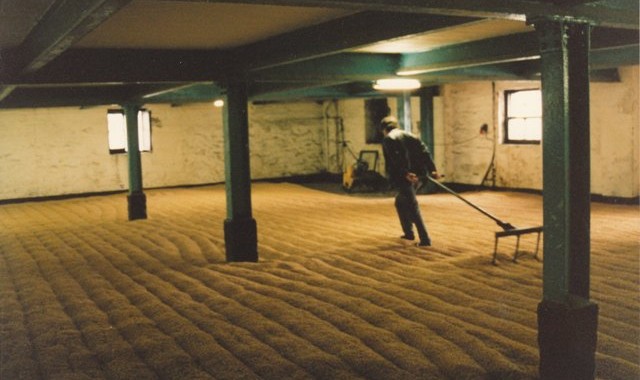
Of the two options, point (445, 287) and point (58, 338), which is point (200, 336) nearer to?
point (58, 338)

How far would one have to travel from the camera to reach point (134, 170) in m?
12.9

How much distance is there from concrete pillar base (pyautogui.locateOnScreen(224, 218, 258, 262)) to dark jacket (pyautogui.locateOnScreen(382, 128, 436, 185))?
1920 millimetres

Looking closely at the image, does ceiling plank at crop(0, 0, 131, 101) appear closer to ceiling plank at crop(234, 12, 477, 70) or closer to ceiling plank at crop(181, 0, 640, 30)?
ceiling plank at crop(181, 0, 640, 30)

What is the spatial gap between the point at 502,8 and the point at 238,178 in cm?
494

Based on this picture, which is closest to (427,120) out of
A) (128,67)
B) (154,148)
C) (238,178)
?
(154,148)

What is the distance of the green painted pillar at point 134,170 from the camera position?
12391 millimetres

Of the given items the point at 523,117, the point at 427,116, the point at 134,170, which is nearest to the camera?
the point at 134,170

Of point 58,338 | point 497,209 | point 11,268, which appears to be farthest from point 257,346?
point 497,209

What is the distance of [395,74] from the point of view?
8.38 m

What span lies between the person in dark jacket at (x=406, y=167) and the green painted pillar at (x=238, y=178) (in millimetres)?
1797

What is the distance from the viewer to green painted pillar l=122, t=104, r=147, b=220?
1239 centimetres

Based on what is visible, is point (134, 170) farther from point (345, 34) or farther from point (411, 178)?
point (345, 34)

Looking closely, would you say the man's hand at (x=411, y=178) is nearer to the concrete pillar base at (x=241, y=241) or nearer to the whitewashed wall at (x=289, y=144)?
the concrete pillar base at (x=241, y=241)

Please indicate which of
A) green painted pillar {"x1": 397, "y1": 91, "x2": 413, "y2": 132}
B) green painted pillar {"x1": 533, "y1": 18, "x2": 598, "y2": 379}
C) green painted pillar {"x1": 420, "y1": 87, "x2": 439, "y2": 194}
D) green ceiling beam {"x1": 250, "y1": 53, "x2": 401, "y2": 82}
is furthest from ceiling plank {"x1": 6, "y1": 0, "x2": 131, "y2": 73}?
green painted pillar {"x1": 420, "y1": 87, "x2": 439, "y2": 194}
